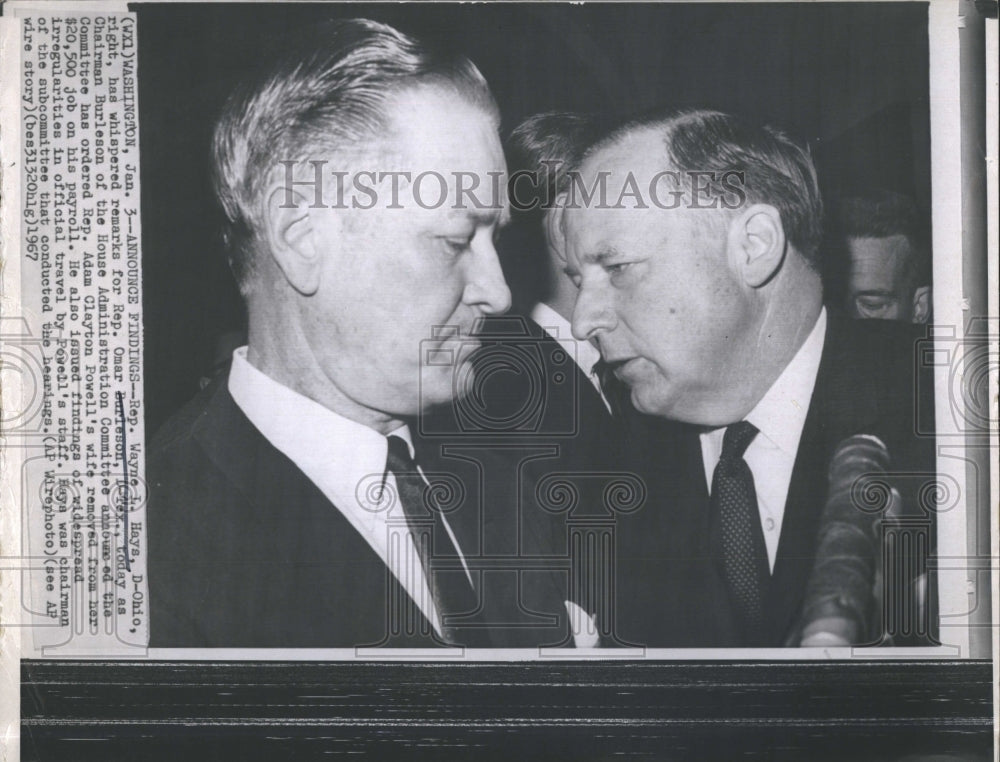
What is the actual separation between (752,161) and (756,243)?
0.66ft

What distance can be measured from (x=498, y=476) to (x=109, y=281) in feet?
3.47

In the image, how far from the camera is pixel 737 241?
2363 millimetres

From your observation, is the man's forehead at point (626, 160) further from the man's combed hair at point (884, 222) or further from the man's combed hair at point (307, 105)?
the man's combed hair at point (884, 222)

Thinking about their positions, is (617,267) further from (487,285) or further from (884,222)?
(884,222)

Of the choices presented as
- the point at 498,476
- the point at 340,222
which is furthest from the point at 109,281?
the point at 498,476

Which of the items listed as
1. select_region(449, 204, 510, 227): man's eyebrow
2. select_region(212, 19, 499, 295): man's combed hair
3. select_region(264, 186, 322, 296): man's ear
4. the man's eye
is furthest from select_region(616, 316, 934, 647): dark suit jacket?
select_region(212, 19, 499, 295): man's combed hair

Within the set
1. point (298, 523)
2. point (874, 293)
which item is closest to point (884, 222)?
point (874, 293)

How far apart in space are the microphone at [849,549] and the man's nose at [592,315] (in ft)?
2.13

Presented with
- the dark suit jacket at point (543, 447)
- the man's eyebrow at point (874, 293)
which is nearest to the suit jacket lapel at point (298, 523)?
the dark suit jacket at point (543, 447)

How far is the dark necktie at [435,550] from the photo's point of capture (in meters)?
2.35

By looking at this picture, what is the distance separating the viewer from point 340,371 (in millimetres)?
2352

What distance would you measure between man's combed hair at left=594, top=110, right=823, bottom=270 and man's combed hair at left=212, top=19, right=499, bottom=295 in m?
0.52

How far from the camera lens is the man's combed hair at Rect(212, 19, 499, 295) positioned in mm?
2328
